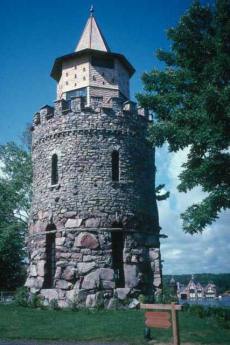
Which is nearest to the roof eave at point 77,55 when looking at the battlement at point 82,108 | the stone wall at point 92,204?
the battlement at point 82,108

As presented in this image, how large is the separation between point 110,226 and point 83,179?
275 centimetres

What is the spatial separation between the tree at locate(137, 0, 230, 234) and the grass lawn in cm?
375

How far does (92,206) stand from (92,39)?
13135mm

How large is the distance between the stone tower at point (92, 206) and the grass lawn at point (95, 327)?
2.22 metres

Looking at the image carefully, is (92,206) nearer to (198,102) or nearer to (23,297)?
(23,297)

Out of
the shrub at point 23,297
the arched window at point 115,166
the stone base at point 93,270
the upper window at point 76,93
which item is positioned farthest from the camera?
the upper window at point 76,93

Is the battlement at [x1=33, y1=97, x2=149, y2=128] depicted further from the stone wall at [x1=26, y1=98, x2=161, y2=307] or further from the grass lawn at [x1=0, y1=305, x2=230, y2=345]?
the grass lawn at [x1=0, y1=305, x2=230, y2=345]

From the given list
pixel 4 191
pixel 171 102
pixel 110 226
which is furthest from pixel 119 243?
pixel 4 191

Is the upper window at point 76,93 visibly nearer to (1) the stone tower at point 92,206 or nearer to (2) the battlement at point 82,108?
(2) the battlement at point 82,108

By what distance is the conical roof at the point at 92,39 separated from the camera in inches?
995

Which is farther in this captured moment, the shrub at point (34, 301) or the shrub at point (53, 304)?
the shrub at point (34, 301)

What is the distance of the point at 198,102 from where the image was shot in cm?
1484

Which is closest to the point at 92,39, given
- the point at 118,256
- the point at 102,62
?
the point at 102,62

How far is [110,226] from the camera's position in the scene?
18531 mm
